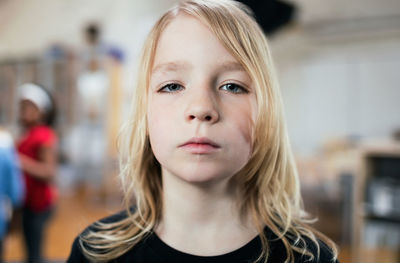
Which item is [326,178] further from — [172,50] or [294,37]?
[172,50]

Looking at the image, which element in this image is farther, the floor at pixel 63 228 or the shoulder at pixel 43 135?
the floor at pixel 63 228

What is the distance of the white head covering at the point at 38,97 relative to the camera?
198cm

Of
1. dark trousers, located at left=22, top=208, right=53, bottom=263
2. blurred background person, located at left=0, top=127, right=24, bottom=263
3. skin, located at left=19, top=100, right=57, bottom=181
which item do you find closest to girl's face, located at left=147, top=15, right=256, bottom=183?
blurred background person, located at left=0, top=127, right=24, bottom=263

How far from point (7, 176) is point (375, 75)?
5138 millimetres

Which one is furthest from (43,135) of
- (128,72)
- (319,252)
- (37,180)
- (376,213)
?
(128,72)

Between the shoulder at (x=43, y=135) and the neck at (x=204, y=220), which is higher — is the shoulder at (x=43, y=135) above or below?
above

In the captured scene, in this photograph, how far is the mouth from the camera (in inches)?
17.9

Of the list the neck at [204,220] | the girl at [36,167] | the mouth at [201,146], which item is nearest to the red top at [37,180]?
the girl at [36,167]

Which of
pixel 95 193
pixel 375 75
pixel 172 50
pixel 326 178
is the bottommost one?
pixel 95 193

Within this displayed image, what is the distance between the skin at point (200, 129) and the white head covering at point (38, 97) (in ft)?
5.48

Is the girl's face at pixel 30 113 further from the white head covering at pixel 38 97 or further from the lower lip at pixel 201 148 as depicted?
the lower lip at pixel 201 148

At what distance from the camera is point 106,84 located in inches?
183

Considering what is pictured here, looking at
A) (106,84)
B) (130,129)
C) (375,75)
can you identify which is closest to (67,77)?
(106,84)

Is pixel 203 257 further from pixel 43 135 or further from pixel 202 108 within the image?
pixel 43 135
